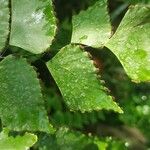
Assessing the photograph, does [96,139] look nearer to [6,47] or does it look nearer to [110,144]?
[110,144]

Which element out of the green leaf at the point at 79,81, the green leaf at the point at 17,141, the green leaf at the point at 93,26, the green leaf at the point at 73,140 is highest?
the green leaf at the point at 93,26

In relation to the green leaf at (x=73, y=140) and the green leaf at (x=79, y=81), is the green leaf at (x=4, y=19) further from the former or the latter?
the green leaf at (x=73, y=140)

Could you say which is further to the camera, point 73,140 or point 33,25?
point 73,140

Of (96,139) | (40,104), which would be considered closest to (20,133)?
(40,104)

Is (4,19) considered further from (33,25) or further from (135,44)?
(135,44)

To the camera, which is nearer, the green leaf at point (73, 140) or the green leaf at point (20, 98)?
the green leaf at point (20, 98)

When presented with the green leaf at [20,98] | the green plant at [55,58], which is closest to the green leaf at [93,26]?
the green plant at [55,58]

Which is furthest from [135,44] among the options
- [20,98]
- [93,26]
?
[20,98]
